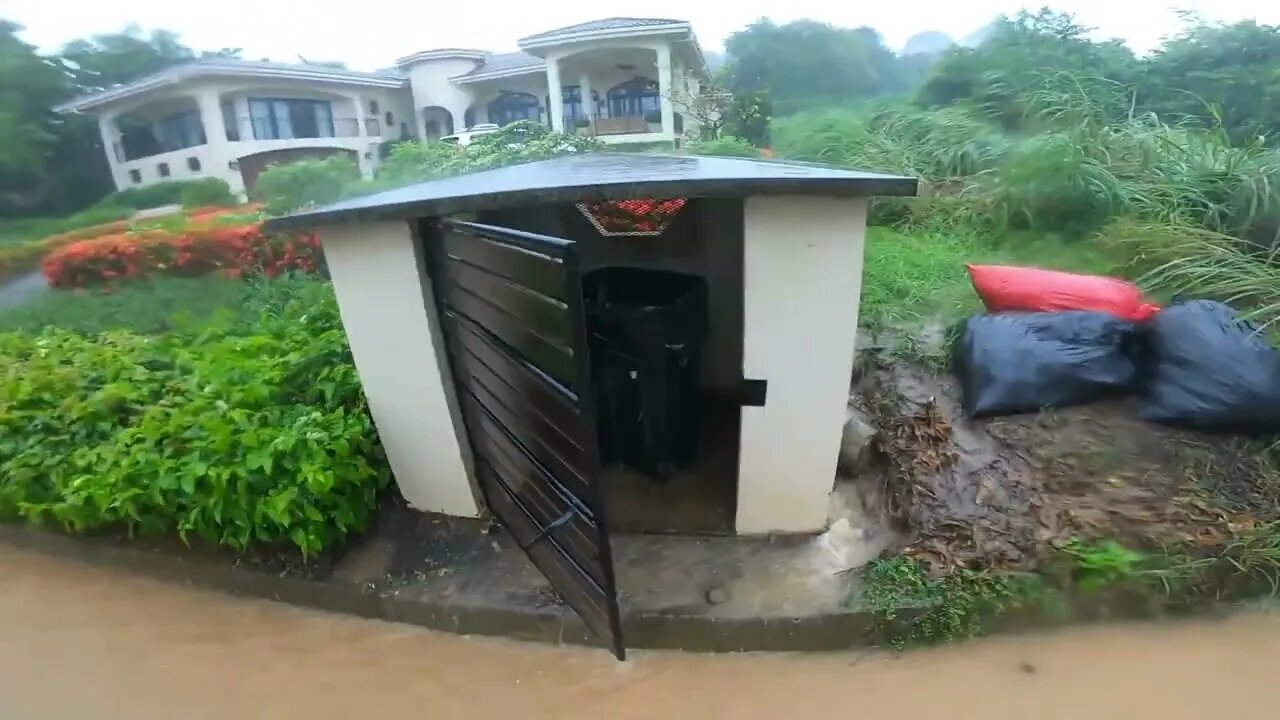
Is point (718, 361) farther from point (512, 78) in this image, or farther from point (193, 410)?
point (512, 78)

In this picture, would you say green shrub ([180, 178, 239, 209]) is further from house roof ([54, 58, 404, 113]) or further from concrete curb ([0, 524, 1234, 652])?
concrete curb ([0, 524, 1234, 652])

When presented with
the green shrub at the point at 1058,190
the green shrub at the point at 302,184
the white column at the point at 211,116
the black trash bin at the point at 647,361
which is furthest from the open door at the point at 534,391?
the white column at the point at 211,116

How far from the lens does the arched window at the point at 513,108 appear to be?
986 cm

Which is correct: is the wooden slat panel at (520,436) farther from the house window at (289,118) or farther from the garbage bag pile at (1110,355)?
the house window at (289,118)

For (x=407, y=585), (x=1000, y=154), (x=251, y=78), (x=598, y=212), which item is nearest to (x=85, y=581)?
(x=407, y=585)

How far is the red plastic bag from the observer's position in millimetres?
3002

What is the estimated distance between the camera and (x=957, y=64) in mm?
8758

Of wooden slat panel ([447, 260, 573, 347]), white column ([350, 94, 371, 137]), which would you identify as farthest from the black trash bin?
white column ([350, 94, 371, 137])

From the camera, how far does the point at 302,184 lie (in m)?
8.03

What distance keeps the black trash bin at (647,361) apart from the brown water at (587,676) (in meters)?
0.95

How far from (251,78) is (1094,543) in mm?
10313

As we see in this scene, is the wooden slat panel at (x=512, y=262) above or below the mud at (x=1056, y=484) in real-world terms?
above

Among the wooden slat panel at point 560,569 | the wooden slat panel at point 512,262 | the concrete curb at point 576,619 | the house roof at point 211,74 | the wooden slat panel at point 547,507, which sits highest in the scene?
the house roof at point 211,74

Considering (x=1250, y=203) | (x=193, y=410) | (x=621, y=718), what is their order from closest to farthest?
1. (x=621, y=718)
2. (x=193, y=410)
3. (x=1250, y=203)
